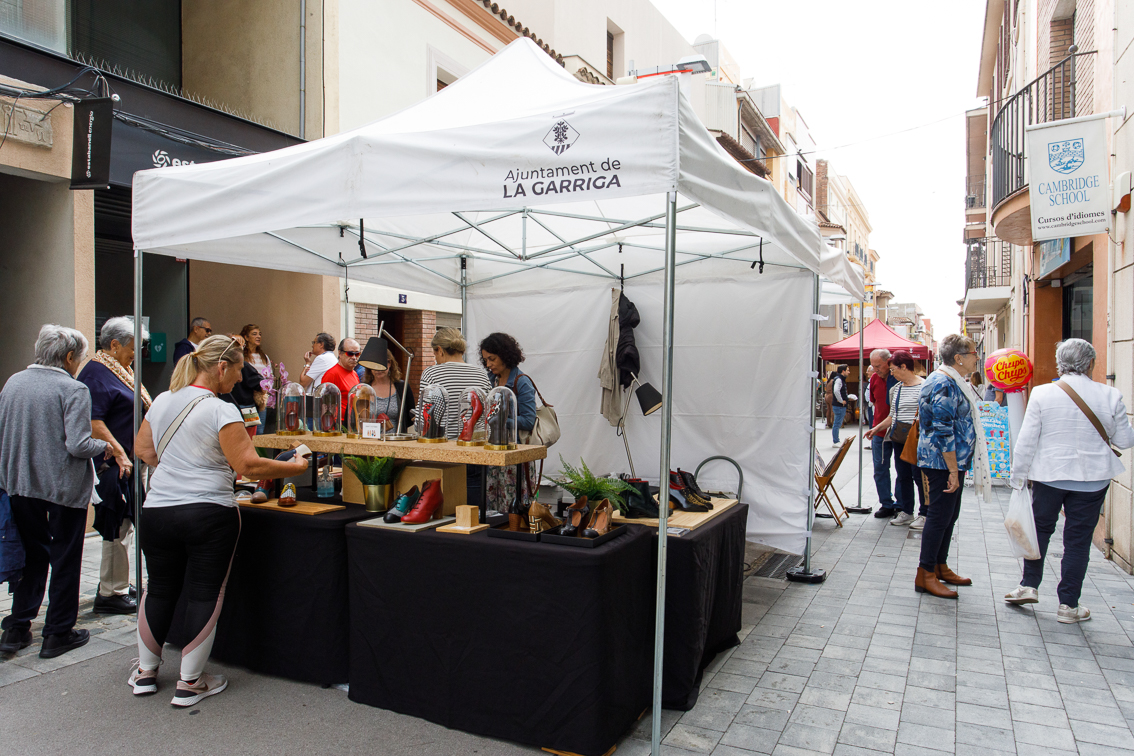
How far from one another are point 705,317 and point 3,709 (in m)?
5.04

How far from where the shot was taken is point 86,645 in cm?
407

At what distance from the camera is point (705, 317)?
A: 6008 millimetres

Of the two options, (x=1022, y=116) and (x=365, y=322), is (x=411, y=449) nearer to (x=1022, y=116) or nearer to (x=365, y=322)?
(x=365, y=322)

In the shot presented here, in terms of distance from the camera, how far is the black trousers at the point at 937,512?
189 inches

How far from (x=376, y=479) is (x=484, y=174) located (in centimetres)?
162

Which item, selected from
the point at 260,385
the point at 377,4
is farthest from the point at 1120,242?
the point at 377,4

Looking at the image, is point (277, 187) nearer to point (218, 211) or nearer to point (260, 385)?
point (218, 211)

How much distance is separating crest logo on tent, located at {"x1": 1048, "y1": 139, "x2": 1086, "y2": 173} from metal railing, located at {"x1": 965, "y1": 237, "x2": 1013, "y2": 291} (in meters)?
12.2

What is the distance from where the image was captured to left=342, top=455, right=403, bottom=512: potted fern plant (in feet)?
12.0

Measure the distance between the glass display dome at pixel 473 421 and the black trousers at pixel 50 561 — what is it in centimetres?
223

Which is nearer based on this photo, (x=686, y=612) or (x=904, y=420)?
(x=686, y=612)

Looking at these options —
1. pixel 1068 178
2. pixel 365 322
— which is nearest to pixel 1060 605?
pixel 1068 178

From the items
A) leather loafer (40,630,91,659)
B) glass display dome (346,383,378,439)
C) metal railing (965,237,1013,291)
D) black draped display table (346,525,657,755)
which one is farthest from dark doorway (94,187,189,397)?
metal railing (965,237,1013,291)

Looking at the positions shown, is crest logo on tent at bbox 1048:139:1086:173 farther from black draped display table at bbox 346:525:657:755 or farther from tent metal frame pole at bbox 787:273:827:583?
black draped display table at bbox 346:525:657:755
